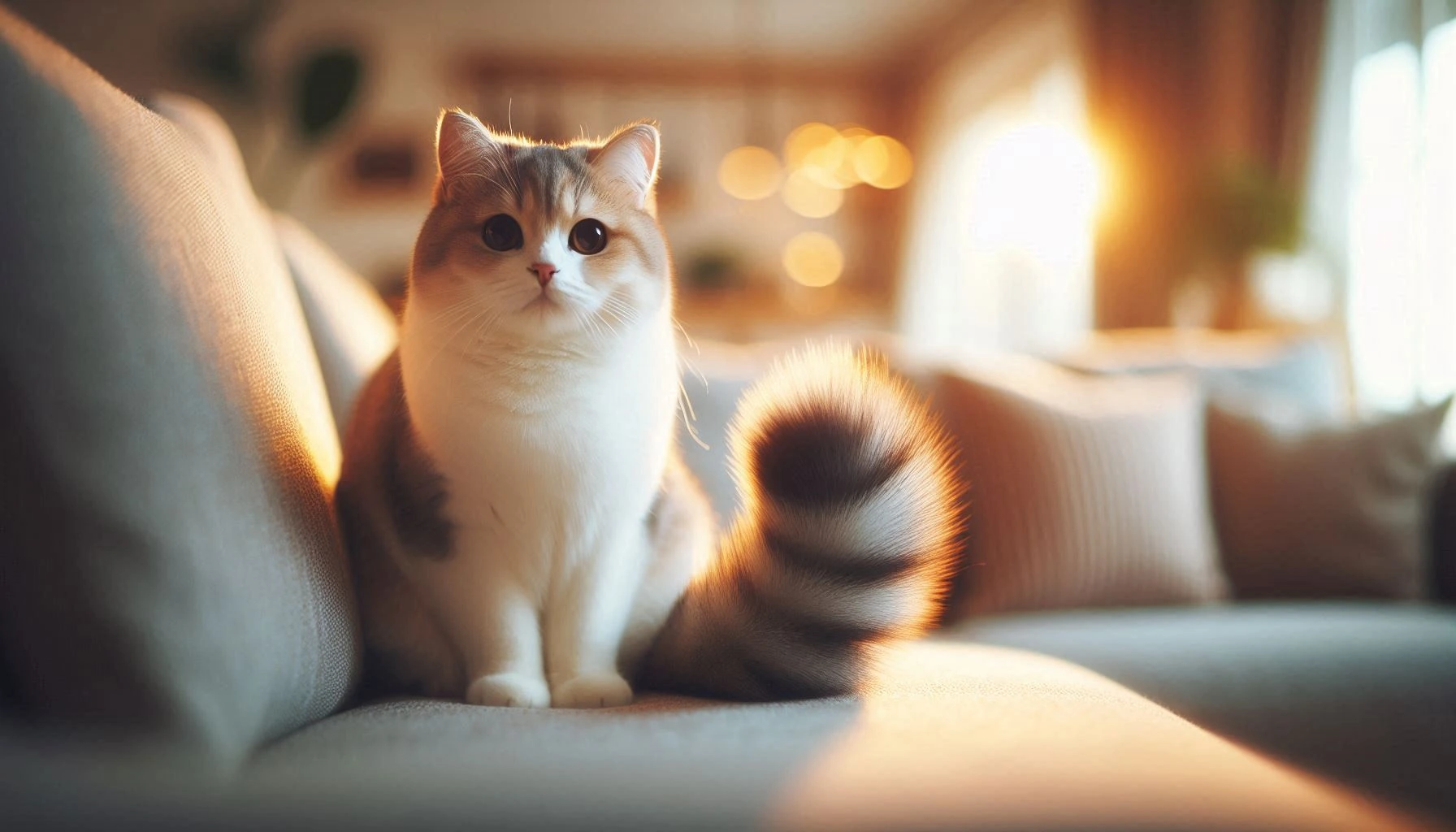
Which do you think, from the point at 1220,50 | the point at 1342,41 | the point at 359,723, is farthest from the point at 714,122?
the point at 359,723

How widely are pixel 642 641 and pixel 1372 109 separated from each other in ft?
11.3

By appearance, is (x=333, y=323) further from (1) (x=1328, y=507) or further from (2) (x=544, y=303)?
(1) (x=1328, y=507)

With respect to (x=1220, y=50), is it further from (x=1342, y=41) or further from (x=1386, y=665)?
(x=1386, y=665)

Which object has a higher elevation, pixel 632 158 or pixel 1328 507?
pixel 632 158

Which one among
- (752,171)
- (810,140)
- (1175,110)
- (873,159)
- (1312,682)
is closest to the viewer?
(1312,682)

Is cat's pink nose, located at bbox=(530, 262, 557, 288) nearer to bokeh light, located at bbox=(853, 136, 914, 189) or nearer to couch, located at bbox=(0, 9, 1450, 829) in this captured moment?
couch, located at bbox=(0, 9, 1450, 829)

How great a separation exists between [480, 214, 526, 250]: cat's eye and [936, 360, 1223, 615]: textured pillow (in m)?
0.94

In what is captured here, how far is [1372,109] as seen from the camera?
3.10 metres

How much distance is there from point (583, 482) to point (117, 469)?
336 mm

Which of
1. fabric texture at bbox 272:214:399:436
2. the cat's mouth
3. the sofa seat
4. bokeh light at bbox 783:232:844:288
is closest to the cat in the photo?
the cat's mouth

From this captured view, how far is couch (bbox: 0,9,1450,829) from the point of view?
21.1 inches

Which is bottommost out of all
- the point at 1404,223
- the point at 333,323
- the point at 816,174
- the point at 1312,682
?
the point at 1312,682

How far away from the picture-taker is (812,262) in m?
5.90

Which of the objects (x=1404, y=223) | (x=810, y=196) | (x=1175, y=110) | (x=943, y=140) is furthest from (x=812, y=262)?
(x=1404, y=223)
